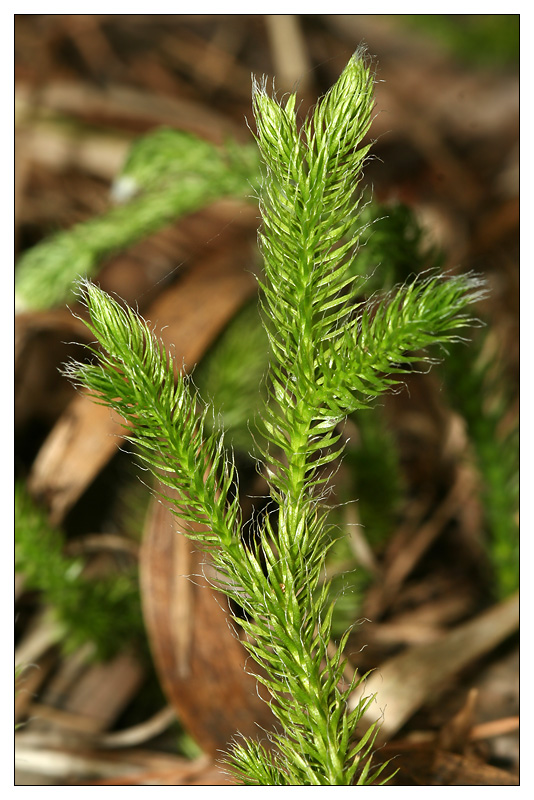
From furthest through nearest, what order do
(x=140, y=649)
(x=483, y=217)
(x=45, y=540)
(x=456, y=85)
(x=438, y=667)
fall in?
(x=456, y=85) < (x=483, y=217) < (x=140, y=649) < (x=45, y=540) < (x=438, y=667)

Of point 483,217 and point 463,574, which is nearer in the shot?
Result: point 463,574

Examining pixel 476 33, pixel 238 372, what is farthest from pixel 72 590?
pixel 476 33

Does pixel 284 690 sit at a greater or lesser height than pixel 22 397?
lesser

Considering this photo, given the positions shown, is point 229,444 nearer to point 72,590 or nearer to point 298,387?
point 72,590

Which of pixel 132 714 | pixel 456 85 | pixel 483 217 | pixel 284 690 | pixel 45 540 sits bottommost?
pixel 132 714

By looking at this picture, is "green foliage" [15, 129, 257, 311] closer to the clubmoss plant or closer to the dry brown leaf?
the dry brown leaf

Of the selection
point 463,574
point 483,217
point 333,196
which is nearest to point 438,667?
point 463,574

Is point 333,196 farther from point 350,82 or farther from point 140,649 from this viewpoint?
point 140,649
